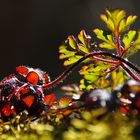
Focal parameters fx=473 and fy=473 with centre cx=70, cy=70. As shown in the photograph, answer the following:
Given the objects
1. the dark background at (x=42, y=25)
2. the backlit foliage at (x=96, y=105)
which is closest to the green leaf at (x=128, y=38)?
the backlit foliage at (x=96, y=105)

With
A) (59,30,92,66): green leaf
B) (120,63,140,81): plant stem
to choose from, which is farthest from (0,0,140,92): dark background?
(120,63,140,81): plant stem

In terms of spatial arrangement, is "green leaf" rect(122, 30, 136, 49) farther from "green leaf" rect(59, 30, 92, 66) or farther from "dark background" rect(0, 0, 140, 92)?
"dark background" rect(0, 0, 140, 92)

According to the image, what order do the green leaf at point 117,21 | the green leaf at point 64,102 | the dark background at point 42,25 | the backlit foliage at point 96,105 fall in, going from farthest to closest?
1. the dark background at point 42,25
2. the green leaf at point 117,21
3. the green leaf at point 64,102
4. the backlit foliage at point 96,105

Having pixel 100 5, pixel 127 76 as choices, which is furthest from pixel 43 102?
pixel 100 5

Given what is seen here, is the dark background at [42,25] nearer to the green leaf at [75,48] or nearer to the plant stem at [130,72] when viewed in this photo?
the green leaf at [75,48]

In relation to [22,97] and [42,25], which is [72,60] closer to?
[22,97]

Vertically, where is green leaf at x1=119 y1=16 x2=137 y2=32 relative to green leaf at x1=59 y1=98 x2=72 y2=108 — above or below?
above
